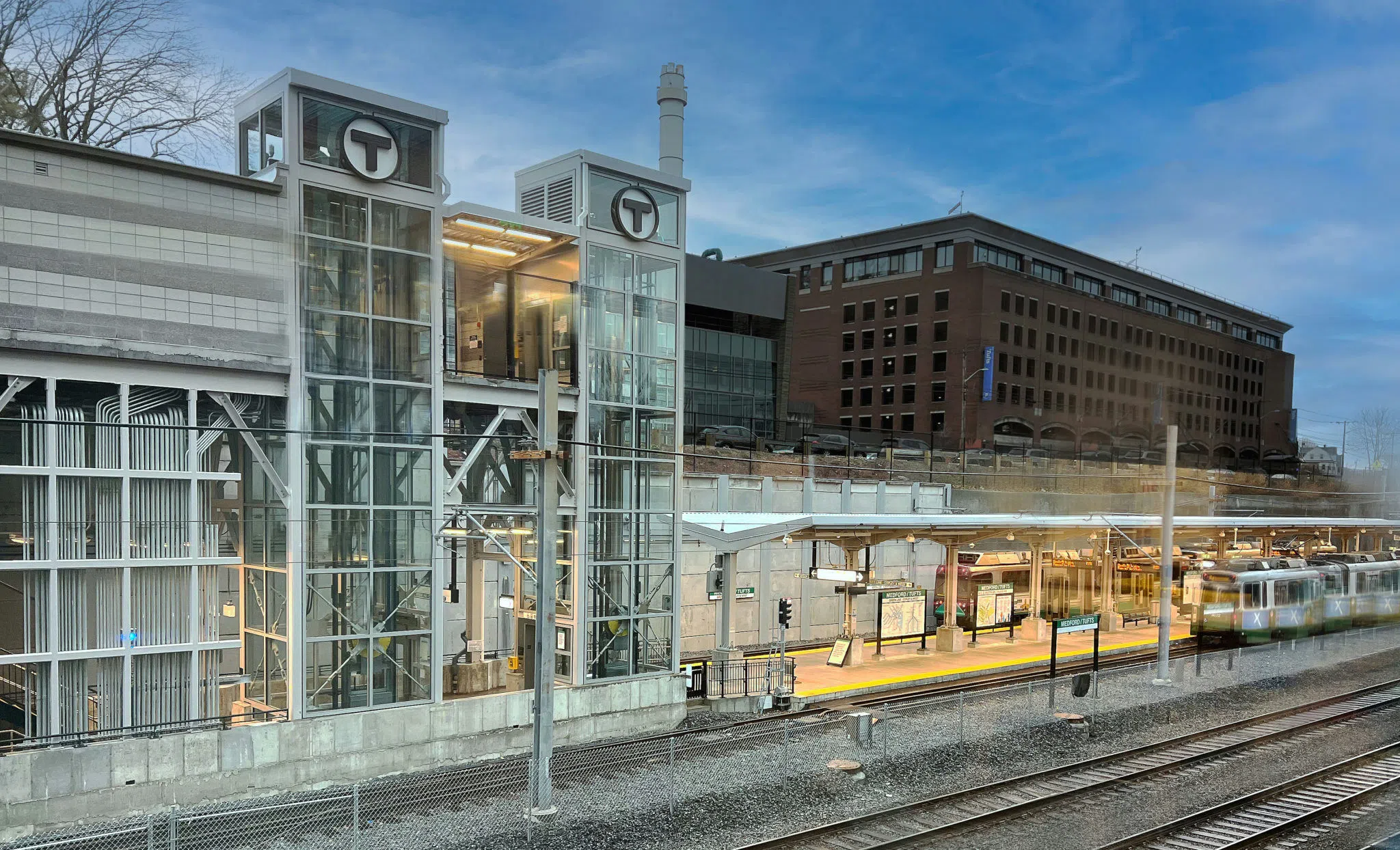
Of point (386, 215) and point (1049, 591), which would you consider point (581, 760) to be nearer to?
point (386, 215)

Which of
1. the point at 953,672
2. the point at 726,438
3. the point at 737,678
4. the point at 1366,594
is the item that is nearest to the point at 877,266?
the point at 726,438

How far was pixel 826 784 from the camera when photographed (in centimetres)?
1894

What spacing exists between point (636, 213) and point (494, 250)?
3479 millimetres

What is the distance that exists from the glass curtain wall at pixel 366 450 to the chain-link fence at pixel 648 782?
246 cm

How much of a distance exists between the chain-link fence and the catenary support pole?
681 mm

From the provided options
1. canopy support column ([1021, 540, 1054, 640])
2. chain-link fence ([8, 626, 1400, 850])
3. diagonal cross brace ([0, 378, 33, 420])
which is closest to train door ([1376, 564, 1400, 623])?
canopy support column ([1021, 540, 1054, 640])

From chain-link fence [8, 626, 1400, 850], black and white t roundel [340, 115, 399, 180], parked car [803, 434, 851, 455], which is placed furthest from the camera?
parked car [803, 434, 851, 455]

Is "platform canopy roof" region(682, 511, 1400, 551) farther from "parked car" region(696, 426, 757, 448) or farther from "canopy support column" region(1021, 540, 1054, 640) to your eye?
"parked car" region(696, 426, 757, 448)

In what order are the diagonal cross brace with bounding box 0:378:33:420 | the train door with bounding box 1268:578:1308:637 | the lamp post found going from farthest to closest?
the lamp post < the train door with bounding box 1268:578:1308:637 < the diagonal cross brace with bounding box 0:378:33:420

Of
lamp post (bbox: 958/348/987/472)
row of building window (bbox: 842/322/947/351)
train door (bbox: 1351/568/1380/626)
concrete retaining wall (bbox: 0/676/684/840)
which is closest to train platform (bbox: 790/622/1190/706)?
concrete retaining wall (bbox: 0/676/684/840)

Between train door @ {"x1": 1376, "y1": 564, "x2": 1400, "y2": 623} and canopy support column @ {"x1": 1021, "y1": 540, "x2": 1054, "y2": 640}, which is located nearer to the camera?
canopy support column @ {"x1": 1021, "y1": 540, "x2": 1054, "y2": 640}

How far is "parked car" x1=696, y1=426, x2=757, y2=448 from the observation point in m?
46.4

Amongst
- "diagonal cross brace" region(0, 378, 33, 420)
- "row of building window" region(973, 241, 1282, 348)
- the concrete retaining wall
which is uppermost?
"row of building window" region(973, 241, 1282, 348)

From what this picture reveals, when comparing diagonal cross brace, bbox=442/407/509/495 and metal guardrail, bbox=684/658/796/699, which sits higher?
diagonal cross brace, bbox=442/407/509/495
